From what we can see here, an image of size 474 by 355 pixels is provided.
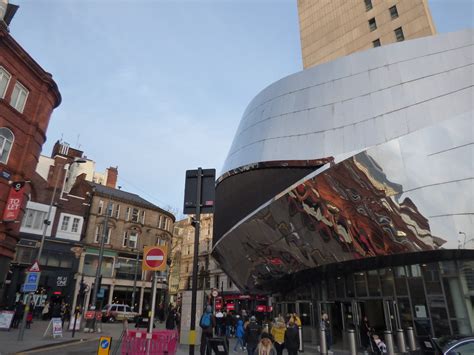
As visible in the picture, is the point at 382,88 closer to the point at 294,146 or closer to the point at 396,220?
the point at 294,146

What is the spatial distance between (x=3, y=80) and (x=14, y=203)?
7.01m

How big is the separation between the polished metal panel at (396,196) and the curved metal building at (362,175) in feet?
0.13

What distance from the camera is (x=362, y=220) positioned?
49.2ft

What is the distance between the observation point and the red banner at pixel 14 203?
61.9 feet

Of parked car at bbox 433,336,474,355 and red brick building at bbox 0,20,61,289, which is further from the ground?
red brick building at bbox 0,20,61,289

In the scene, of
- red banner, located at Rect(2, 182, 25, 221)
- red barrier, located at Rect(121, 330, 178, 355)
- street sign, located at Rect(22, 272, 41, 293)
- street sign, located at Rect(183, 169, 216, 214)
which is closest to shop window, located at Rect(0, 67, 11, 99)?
red banner, located at Rect(2, 182, 25, 221)

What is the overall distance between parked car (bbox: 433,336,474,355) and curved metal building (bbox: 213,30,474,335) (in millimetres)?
5307

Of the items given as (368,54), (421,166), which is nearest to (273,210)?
(421,166)

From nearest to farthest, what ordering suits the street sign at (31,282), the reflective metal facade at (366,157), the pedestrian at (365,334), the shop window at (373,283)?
1. the reflective metal facade at (366,157)
2. the street sign at (31,282)
3. the pedestrian at (365,334)
4. the shop window at (373,283)

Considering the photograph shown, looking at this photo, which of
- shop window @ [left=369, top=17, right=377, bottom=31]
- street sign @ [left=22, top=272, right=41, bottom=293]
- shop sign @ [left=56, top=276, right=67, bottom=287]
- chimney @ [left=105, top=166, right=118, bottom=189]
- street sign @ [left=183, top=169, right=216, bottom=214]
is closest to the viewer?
street sign @ [left=183, top=169, right=216, bottom=214]

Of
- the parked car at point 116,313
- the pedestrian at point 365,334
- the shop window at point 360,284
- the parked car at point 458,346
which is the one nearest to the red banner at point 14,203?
the pedestrian at point 365,334

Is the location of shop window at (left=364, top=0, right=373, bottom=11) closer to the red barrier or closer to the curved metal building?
the curved metal building

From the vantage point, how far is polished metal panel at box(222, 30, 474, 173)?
16266 mm

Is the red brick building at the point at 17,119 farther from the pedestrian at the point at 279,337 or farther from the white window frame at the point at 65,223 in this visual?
the white window frame at the point at 65,223
